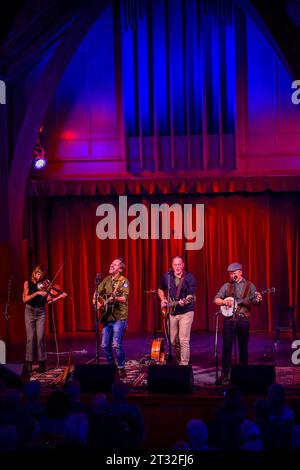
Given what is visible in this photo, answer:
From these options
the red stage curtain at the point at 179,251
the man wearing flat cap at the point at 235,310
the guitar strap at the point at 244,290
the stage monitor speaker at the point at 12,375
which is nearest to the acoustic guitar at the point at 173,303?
the man wearing flat cap at the point at 235,310

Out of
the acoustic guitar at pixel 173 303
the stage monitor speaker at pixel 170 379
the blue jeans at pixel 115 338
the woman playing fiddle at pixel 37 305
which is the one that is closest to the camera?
the stage monitor speaker at pixel 170 379

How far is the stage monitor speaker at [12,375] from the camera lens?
10055 millimetres

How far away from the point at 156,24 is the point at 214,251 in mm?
5391

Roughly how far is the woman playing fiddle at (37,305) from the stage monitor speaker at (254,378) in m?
3.84

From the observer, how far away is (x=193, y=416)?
9070 millimetres

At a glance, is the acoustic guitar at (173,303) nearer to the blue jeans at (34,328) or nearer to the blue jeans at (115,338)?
the blue jeans at (115,338)

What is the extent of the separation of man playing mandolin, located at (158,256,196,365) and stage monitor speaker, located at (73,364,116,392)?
2121 millimetres

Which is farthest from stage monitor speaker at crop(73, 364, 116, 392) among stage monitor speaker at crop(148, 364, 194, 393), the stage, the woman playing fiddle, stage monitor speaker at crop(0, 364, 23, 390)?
the woman playing fiddle

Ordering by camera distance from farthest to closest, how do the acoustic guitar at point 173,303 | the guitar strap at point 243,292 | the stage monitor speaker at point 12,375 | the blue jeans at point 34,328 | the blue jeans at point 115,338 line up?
the blue jeans at point 34,328
the blue jeans at point 115,338
the acoustic guitar at point 173,303
the guitar strap at point 243,292
the stage monitor speaker at point 12,375

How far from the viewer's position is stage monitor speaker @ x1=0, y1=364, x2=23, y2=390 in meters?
10.1

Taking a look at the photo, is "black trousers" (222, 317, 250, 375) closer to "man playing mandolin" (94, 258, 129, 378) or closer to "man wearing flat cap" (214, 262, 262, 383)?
"man wearing flat cap" (214, 262, 262, 383)
